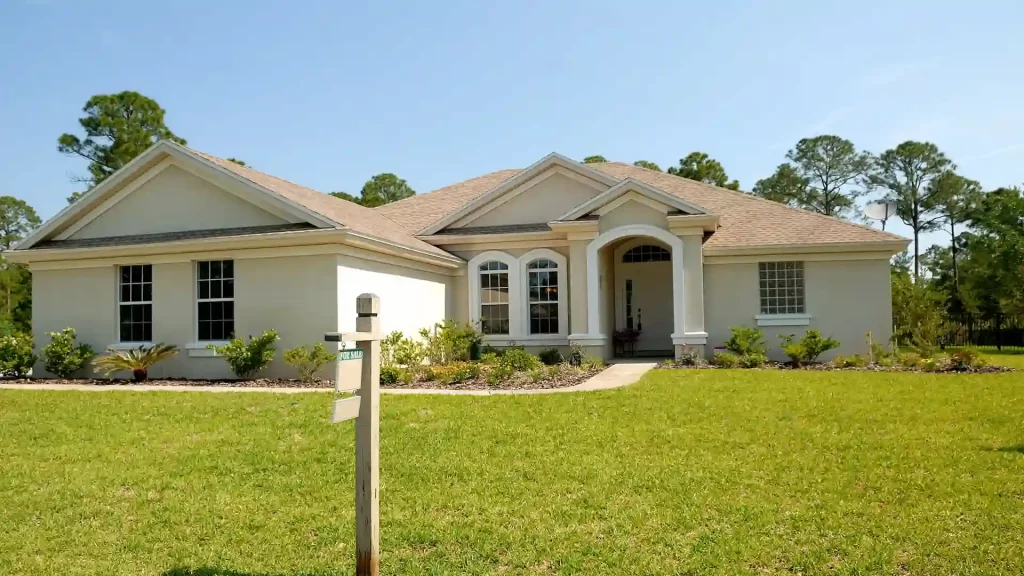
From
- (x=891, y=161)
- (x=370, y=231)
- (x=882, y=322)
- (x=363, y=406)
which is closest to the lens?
(x=363, y=406)

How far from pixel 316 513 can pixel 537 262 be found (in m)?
14.5

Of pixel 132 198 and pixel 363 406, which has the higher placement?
pixel 132 198

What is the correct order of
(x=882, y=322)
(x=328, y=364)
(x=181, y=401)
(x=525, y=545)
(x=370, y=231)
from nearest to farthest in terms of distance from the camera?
(x=525, y=545) → (x=181, y=401) → (x=328, y=364) → (x=370, y=231) → (x=882, y=322)

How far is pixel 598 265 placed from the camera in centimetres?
1938

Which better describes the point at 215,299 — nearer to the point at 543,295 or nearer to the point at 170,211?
the point at 170,211

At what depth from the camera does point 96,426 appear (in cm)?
1030

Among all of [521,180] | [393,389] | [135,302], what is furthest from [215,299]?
[521,180]

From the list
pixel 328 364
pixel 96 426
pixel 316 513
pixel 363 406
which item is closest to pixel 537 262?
pixel 328 364

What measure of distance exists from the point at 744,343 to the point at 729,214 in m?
5.22

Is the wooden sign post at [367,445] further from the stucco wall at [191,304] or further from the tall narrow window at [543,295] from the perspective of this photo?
the tall narrow window at [543,295]

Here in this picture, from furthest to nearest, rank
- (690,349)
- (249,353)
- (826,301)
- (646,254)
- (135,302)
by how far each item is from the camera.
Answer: (646,254) < (826,301) < (690,349) < (135,302) < (249,353)

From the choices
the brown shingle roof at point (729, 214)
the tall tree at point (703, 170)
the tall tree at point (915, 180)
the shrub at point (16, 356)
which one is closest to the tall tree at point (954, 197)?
the tall tree at point (915, 180)

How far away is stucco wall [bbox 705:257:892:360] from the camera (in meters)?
19.8

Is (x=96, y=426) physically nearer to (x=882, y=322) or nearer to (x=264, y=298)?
(x=264, y=298)
